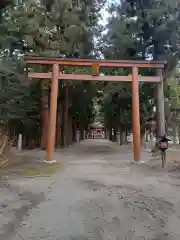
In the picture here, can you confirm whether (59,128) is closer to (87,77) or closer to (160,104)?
(160,104)

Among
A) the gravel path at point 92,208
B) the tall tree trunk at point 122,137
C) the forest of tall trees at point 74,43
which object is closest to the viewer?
the gravel path at point 92,208

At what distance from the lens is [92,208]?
5.20 metres

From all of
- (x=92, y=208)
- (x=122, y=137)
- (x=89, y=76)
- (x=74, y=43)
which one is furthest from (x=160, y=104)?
(x=122, y=137)

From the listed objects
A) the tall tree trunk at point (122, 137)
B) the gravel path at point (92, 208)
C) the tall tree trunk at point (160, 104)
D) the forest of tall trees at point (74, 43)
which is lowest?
the gravel path at point (92, 208)

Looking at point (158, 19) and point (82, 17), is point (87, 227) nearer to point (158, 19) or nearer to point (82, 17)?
point (158, 19)

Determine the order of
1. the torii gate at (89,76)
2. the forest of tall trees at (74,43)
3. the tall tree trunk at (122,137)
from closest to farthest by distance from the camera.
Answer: the torii gate at (89,76) < the forest of tall trees at (74,43) < the tall tree trunk at (122,137)

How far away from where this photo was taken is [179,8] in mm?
13742

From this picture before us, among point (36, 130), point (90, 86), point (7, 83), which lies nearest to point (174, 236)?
point (7, 83)

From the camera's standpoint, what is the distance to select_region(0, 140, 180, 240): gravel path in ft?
13.8

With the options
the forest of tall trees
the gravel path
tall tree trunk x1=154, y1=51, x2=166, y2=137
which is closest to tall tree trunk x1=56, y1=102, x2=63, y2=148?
the forest of tall trees

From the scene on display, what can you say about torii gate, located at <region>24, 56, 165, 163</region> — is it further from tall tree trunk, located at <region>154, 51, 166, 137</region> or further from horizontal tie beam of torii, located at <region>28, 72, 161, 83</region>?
tall tree trunk, located at <region>154, 51, 166, 137</region>

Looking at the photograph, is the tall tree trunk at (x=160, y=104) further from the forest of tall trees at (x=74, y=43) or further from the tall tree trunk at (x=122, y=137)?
the tall tree trunk at (x=122, y=137)

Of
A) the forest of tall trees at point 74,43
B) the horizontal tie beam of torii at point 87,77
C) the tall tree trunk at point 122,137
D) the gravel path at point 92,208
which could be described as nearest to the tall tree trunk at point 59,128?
the forest of tall trees at point 74,43

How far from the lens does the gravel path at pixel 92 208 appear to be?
420 cm
